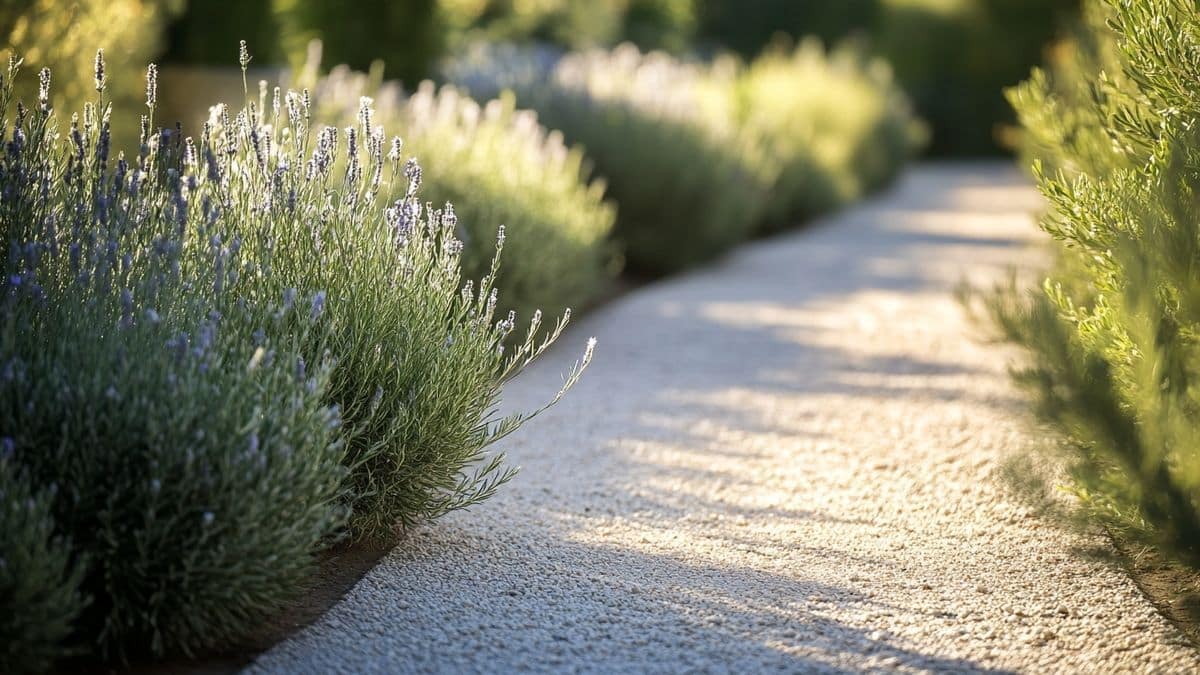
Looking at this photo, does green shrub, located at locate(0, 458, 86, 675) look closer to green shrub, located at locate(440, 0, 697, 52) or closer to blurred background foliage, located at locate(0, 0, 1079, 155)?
blurred background foliage, located at locate(0, 0, 1079, 155)

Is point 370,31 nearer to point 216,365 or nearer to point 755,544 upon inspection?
point 755,544

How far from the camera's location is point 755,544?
12.2 ft

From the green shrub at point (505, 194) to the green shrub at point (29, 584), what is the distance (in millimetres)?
3557

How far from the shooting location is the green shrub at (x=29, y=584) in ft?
7.81

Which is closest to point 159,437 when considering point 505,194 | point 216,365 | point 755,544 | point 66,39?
point 216,365

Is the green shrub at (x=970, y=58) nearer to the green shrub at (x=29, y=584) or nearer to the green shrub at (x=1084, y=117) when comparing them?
the green shrub at (x=1084, y=117)

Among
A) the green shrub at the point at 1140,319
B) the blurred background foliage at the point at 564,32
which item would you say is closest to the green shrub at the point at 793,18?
the blurred background foliage at the point at 564,32

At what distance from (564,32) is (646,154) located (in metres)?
10.1

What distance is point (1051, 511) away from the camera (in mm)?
3027

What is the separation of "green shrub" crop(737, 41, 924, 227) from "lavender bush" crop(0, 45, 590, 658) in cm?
841

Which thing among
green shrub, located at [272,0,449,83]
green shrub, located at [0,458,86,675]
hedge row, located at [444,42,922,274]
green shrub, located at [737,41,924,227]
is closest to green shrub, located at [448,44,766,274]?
hedge row, located at [444,42,922,274]

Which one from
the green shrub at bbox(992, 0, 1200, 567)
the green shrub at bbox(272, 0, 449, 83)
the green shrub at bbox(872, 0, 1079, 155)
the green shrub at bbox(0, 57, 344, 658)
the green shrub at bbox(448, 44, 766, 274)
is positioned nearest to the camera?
the green shrub at bbox(0, 57, 344, 658)

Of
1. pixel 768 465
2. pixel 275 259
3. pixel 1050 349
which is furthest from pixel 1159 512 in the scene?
pixel 275 259

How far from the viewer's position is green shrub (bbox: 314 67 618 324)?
6.34 metres
